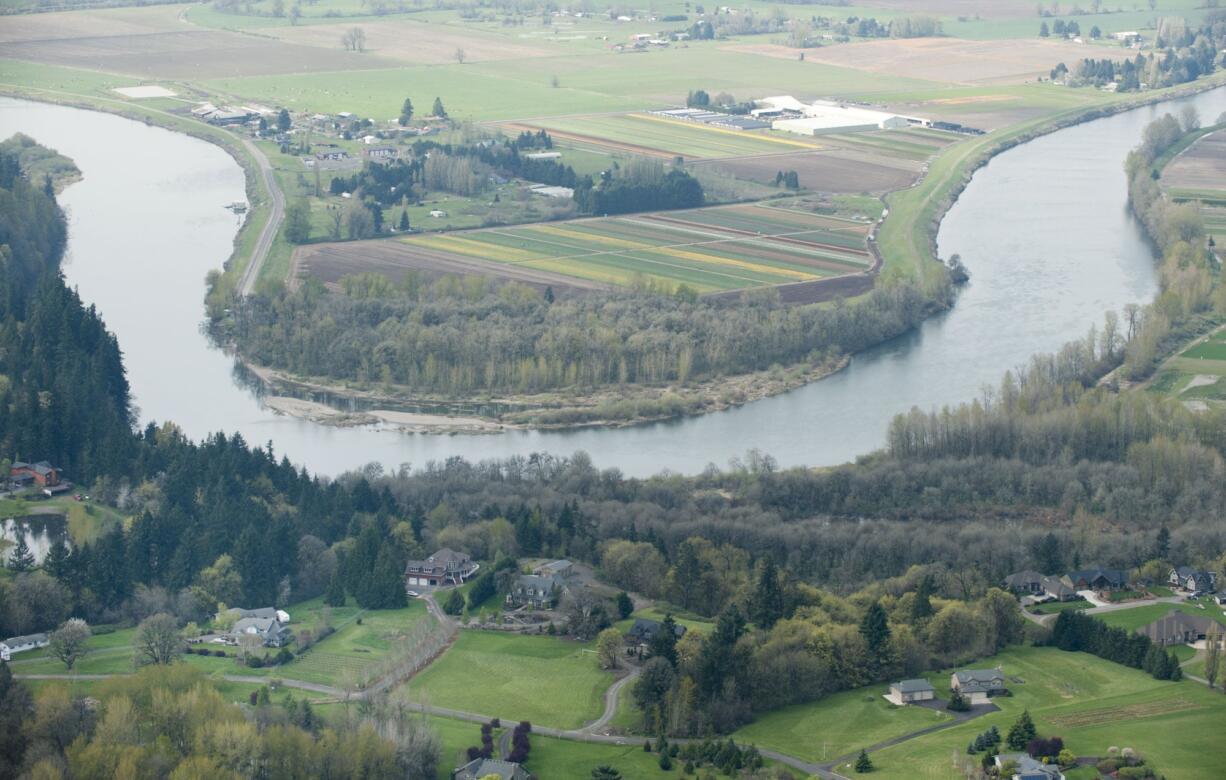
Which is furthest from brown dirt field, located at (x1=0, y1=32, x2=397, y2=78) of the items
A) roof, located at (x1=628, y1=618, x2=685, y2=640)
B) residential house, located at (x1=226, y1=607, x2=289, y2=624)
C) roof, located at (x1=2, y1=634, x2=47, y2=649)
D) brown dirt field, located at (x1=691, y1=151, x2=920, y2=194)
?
roof, located at (x1=628, y1=618, x2=685, y2=640)

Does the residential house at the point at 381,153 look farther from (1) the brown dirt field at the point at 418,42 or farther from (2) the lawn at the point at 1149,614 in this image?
(2) the lawn at the point at 1149,614

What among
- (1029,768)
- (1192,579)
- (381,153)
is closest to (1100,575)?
(1192,579)

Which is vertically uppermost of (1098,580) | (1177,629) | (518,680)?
(1177,629)

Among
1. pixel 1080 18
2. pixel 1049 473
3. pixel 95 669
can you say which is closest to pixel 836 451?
pixel 1049 473

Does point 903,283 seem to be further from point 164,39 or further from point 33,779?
point 164,39

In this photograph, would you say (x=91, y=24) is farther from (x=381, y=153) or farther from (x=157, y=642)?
(x=157, y=642)

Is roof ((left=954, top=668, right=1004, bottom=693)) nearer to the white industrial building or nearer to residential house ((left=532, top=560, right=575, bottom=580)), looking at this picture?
residential house ((left=532, top=560, right=575, bottom=580))
